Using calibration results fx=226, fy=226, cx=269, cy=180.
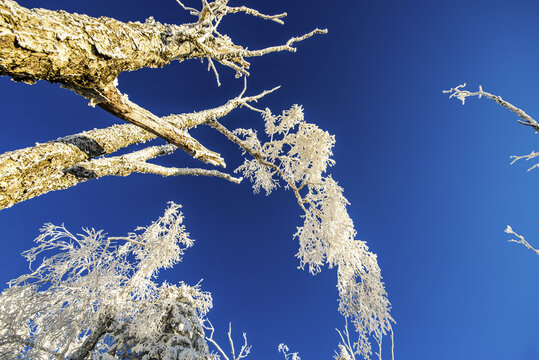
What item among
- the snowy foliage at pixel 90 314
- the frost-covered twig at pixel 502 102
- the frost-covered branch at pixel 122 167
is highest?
the frost-covered twig at pixel 502 102

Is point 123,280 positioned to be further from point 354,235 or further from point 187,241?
point 354,235

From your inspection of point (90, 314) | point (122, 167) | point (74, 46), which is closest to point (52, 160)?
point (122, 167)

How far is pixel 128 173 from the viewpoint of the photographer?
496 centimetres

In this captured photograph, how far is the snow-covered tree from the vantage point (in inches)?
81.4

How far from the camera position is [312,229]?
26.5ft

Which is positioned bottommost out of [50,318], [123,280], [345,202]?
[50,318]

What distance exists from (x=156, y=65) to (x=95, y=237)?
6338 mm

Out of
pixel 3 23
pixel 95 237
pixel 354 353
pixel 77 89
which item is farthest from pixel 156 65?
pixel 354 353

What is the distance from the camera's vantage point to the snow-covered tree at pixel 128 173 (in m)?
2.07

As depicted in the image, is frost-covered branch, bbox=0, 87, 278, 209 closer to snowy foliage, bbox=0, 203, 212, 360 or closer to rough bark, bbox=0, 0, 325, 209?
rough bark, bbox=0, 0, 325, 209

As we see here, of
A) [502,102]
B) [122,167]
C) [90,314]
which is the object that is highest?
[502,102]

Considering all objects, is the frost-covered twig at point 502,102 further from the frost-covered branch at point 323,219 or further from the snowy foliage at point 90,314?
the snowy foliage at point 90,314

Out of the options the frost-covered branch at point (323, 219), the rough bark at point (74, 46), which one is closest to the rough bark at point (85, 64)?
the rough bark at point (74, 46)

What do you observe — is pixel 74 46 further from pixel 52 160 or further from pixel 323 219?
pixel 323 219
